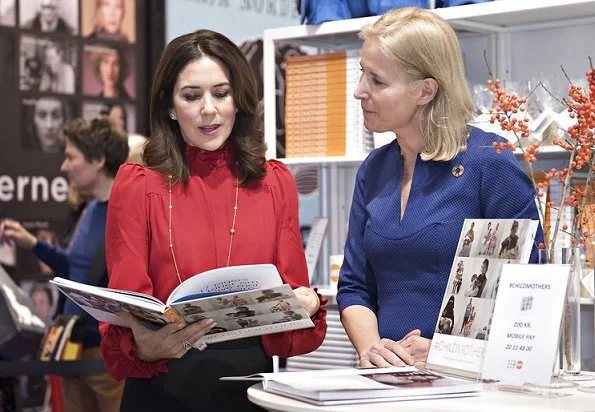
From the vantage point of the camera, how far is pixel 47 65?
5.60m

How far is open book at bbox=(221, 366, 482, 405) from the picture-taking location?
6.18 feet

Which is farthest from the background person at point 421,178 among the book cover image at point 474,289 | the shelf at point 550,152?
the shelf at point 550,152

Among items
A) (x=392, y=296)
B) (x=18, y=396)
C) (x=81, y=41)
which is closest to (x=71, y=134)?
(x=81, y=41)

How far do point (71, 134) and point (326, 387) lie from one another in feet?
12.1

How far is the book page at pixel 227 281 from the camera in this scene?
2.30 meters

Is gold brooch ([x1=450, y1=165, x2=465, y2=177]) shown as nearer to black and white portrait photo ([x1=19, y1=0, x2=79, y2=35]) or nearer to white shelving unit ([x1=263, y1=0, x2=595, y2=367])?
white shelving unit ([x1=263, y1=0, x2=595, y2=367])

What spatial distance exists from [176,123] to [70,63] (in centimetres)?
307

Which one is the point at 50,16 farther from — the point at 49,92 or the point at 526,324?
the point at 526,324

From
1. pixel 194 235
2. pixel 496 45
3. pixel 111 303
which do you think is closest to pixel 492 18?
pixel 496 45

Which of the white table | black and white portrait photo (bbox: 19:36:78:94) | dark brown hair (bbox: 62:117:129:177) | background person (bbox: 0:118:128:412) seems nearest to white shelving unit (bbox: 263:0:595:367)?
background person (bbox: 0:118:128:412)

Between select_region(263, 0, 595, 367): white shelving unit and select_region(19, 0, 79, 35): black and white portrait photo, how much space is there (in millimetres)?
1713

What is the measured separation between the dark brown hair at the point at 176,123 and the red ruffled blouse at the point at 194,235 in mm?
29

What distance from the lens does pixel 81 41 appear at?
Answer: 18.8 feet

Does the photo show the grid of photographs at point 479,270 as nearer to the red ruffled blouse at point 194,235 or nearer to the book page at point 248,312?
the book page at point 248,312
